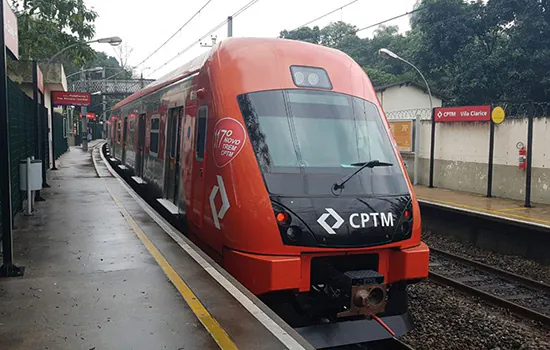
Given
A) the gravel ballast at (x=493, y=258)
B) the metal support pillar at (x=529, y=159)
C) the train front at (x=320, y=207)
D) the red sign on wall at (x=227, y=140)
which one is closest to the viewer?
the train front at (x=320, y=207)

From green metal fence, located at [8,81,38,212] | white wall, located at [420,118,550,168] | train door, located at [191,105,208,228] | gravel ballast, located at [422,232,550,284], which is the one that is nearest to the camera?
train door, located at [191,105,208,228]

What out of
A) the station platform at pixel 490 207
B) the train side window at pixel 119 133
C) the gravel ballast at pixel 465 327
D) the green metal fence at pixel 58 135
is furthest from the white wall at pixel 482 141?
the green metal fence at pixel 58 135

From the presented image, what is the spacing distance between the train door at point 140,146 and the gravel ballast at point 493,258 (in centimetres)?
706

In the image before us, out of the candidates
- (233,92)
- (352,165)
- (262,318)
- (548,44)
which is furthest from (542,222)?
(548,44)

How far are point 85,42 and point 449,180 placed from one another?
13.2 m

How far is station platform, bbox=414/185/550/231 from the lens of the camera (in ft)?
35.3

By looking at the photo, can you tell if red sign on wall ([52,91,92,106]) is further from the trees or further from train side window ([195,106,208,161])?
train side window ([195,106,208,161])

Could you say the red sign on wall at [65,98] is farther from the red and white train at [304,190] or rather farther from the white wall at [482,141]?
the red and white train at [304,190]

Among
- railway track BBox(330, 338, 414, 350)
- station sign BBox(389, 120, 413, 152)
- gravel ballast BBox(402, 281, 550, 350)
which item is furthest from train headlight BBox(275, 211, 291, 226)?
station sign BBox(389, 120, 413, 152)

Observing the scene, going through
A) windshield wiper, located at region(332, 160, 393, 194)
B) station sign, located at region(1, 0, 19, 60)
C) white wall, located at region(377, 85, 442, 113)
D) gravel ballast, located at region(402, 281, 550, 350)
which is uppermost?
white wall, located at region(377, 85, 442, 113)

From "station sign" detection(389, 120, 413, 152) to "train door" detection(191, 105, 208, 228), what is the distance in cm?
1207

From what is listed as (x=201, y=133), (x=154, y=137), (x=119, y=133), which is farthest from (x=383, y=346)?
(x=119, y=133)

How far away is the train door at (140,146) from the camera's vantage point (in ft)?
41.1

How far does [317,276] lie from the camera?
5266 millimetres
